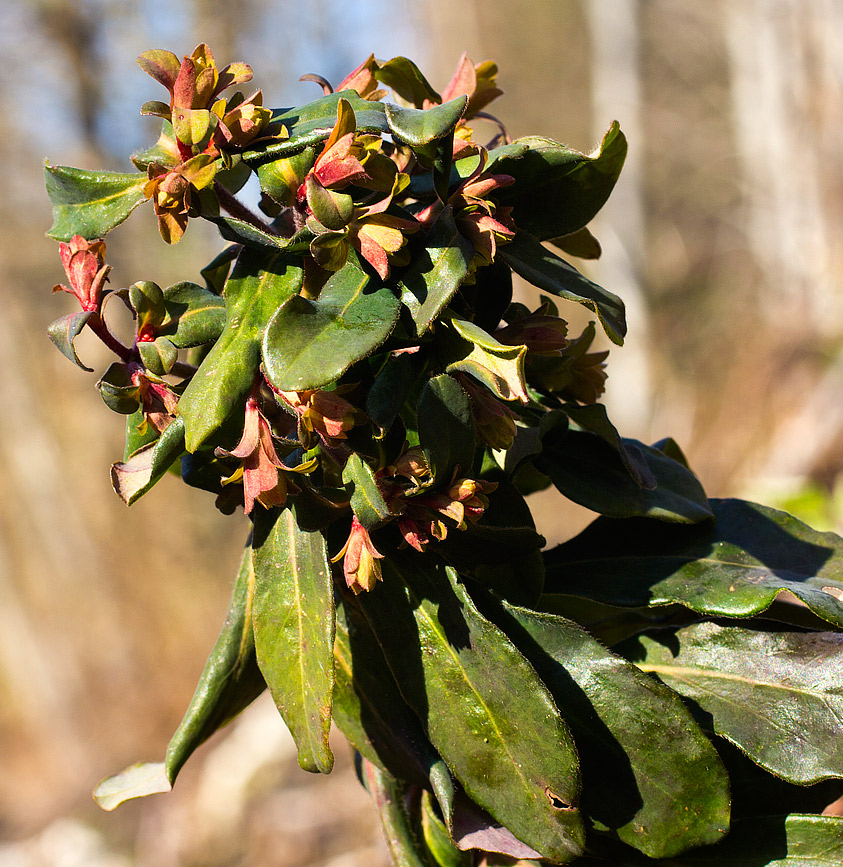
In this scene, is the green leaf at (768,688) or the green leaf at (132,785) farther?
the green leaf at (132,785)

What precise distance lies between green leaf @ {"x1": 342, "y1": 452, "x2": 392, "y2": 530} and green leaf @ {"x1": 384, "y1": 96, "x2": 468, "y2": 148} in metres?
0.28

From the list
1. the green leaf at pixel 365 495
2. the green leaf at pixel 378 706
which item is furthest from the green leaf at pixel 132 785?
the green leaf at pixel 365 495

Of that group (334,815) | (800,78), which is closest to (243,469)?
(334,815)

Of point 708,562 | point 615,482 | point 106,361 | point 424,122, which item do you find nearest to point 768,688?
point 708,562

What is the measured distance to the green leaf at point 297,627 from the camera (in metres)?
0.75

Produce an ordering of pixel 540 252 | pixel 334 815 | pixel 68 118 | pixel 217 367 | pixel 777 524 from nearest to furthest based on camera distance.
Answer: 1. pixel 217 367
2. pixel 540 252
3. pixel 777 524
4. pixel 334 815
5. pixel 68 118

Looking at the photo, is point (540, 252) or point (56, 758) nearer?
point (540, 252)

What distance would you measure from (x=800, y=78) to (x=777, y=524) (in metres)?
9.12

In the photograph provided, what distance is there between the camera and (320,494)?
0.79 metres

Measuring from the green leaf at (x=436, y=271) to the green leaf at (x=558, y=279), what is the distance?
3.1 inches

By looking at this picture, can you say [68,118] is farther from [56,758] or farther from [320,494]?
[320,494]

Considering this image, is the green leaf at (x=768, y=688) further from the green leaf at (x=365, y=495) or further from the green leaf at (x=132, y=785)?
the green leaf at (x=132, y=785)

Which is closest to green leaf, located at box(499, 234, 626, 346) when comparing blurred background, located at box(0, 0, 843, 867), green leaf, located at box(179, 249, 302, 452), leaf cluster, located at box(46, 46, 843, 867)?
leaf cluster, located at box(46, 46, 843, 867)

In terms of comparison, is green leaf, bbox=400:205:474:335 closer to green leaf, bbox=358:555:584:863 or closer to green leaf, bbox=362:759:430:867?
green leaf, bbox=358:555:584:863
